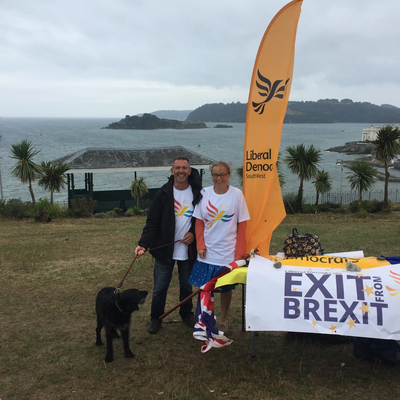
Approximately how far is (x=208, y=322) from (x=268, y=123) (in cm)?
233

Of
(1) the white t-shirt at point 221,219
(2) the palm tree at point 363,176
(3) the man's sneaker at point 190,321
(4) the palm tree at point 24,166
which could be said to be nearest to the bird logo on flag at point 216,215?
(1) the white t-shirt at point 221,219

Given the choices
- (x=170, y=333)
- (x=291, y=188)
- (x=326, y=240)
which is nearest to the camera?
(x=170, y=333)

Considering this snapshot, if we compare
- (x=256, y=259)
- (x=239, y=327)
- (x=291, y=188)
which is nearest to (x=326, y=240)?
(x=239, y=327)

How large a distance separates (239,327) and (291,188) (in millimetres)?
38753

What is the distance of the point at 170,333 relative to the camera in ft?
14.9

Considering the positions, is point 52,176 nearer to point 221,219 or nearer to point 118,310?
point 118,310

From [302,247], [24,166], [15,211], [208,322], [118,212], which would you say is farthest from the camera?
[24,166]

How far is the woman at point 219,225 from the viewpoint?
155 inches

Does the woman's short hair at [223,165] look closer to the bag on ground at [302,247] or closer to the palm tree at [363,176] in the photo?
the bag on ground at [302,247]

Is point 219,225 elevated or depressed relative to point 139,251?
elevated

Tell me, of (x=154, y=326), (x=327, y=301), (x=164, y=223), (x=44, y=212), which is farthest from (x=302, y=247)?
(x=44, y=212)

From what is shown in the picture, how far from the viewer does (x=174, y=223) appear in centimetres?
422

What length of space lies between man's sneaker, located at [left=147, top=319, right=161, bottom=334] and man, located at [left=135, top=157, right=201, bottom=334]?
511 mm

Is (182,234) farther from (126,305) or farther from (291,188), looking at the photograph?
(291,188)
